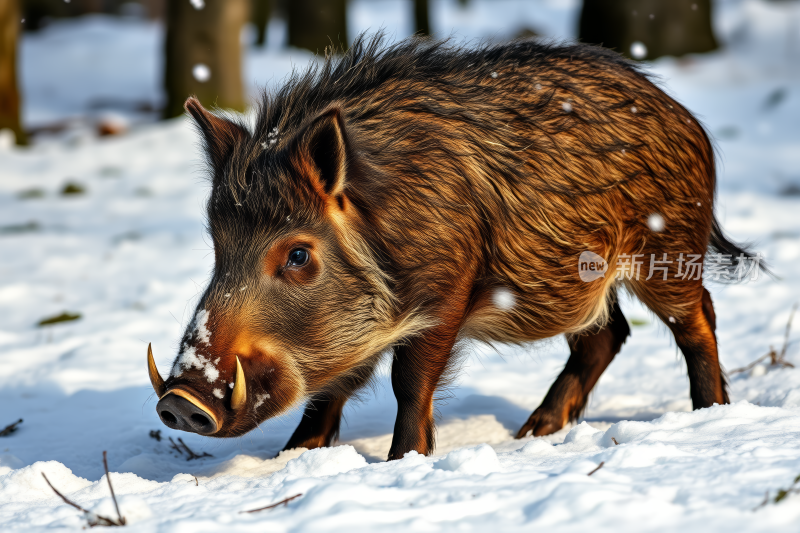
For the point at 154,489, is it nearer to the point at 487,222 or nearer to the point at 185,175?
the point at 487,222

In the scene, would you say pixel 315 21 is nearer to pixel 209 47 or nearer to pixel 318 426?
pixel 209 47

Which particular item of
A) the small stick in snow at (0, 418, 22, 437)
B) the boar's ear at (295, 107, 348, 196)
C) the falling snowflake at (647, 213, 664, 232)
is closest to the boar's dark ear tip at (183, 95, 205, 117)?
the boar's ear at (295, 107, 348, 196)

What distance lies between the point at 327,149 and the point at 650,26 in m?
9.51

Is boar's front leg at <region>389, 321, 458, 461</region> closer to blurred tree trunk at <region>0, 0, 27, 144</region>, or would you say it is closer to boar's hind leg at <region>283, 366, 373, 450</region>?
boar's hind leg at <region>283, 366, 373, 450</region>

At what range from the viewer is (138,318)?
18.5ft

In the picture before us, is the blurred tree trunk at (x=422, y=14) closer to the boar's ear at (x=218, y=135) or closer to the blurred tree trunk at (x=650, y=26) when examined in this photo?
the blurred tree trunk at (x=650, y=26)

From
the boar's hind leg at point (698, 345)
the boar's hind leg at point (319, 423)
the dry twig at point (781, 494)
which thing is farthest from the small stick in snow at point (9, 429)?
the dry twig at point (781, 494)

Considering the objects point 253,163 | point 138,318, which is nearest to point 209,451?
point 253,163

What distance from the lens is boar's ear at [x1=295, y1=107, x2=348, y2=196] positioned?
289 centimetres

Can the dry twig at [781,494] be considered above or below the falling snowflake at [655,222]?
below

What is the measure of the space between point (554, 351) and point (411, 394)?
7.51 feet

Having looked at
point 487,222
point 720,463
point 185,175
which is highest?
point 487,222

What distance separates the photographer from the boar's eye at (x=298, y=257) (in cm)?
301

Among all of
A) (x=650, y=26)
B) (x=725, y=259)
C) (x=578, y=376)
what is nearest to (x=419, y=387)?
(x=578, y=376)
